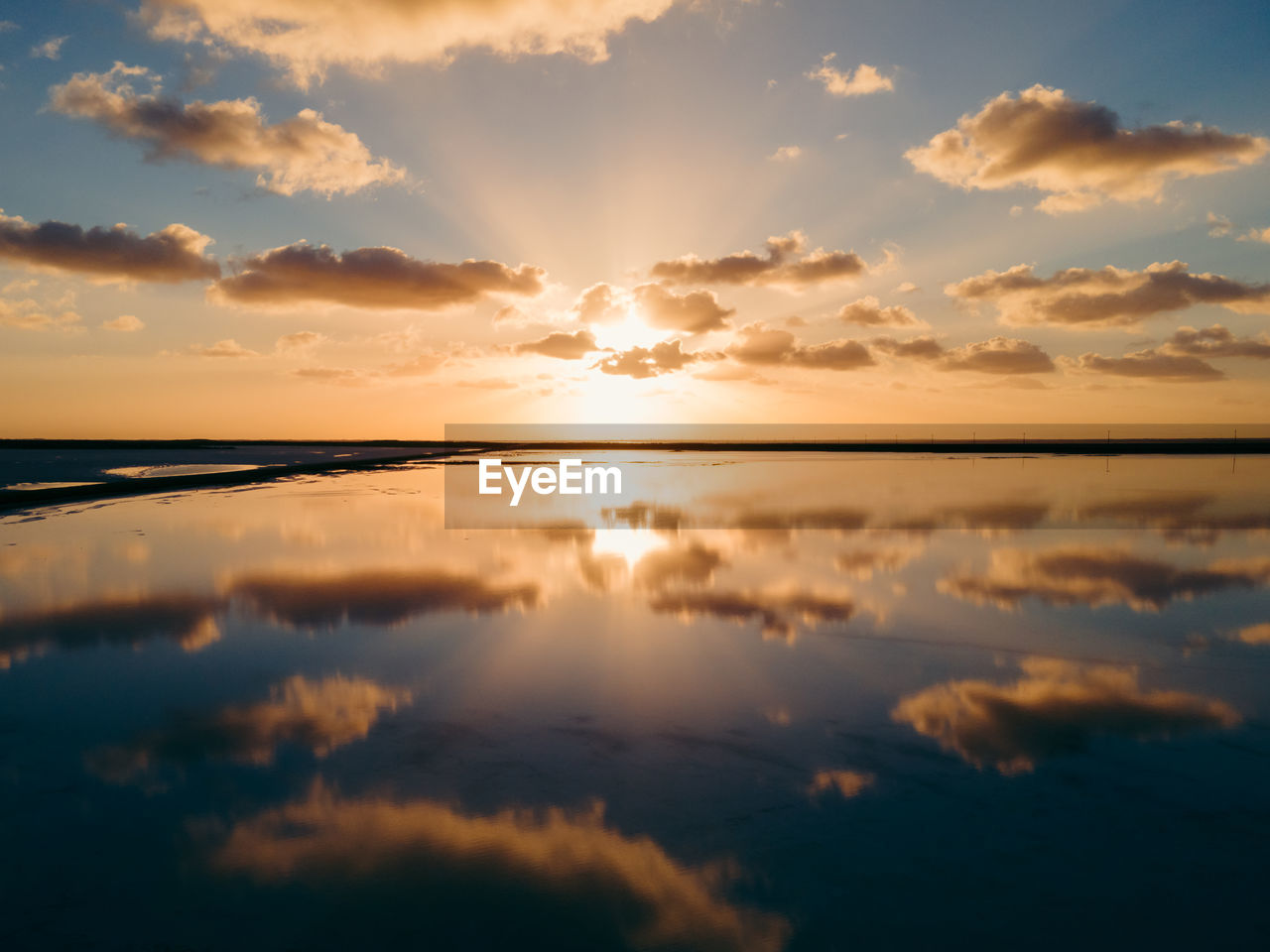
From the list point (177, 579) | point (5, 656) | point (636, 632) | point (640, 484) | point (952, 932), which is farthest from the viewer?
point (640, 484)

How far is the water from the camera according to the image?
5098 mm

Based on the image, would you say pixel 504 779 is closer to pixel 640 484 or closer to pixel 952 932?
pixel 952 932

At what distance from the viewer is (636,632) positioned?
40.3ft

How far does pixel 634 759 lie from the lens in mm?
7488

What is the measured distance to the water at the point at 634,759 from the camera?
201 inches

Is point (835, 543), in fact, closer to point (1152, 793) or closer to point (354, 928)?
point (1152, 793)

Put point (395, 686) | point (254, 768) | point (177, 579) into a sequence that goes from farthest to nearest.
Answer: point (177, 579)
point (395, 686)
point (254, 768)

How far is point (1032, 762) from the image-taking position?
7.32 meters

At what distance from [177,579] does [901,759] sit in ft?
53.8

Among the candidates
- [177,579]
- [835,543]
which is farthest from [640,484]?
[177,579]

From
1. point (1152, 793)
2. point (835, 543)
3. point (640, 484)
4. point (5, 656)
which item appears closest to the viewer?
point (1152, 793)

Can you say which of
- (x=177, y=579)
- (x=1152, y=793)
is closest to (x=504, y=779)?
(x=1152, y=793)

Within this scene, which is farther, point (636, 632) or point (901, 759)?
point (636, 632)

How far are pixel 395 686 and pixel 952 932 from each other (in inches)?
285
